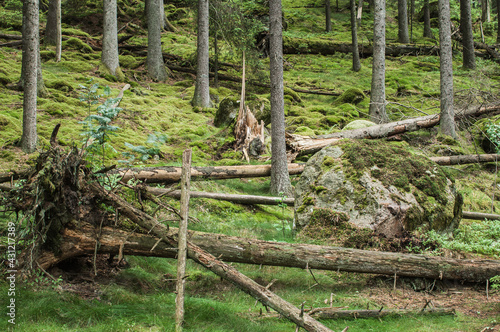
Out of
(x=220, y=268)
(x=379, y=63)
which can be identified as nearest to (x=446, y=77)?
(x=379, y=63)

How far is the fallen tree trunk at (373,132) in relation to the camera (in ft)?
39.7

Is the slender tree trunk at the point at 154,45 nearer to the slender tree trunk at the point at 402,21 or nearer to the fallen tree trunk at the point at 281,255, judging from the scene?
the fallen tree trunk at the point at 281,255

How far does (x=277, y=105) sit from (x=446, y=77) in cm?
866

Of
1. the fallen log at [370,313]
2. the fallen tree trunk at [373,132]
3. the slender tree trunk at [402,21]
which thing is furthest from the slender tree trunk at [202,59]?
the slender tree trunk at [402,21]

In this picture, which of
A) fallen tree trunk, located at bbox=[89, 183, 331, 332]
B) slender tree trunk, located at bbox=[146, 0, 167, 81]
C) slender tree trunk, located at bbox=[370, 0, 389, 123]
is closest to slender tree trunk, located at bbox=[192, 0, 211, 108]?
slender tree trunk, located at bbox=[146, 0, 167, 81]

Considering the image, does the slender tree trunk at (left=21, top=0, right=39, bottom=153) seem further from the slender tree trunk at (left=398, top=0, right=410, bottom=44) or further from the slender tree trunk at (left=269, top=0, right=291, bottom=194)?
the slender tree trunk at (left=398, top=0, right=410, bottom=44)

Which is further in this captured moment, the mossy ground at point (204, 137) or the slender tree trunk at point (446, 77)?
the slender tree trunk at point (446, 77)

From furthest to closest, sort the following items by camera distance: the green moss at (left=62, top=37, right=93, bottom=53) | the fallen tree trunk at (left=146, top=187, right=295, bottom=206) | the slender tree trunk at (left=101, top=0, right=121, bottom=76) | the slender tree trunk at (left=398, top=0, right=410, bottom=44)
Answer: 1. the slender tree trunk at (left=398, top=0, right=410, bottom=44)
2. the green moss at (left=62, top=37, right=93, bottom=53)
3. the slender tree trunk at (left=101, top=0, right=121, bottom=76)
4. the fallen tree trunk at (left=146, top=187, right=295, bottom=206)

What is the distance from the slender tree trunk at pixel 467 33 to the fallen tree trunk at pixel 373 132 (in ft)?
32.3

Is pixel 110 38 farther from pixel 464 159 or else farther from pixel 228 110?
pixel 464 159

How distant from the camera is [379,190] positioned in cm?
712

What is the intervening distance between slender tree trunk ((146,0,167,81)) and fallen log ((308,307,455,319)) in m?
17.0

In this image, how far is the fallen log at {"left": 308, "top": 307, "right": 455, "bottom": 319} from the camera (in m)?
4.81

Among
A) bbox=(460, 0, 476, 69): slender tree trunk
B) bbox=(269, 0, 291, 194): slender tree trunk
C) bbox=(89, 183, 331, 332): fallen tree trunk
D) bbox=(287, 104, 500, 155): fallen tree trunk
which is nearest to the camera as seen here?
bbox=(89, 183, 331, 332): fallen tree trunk
